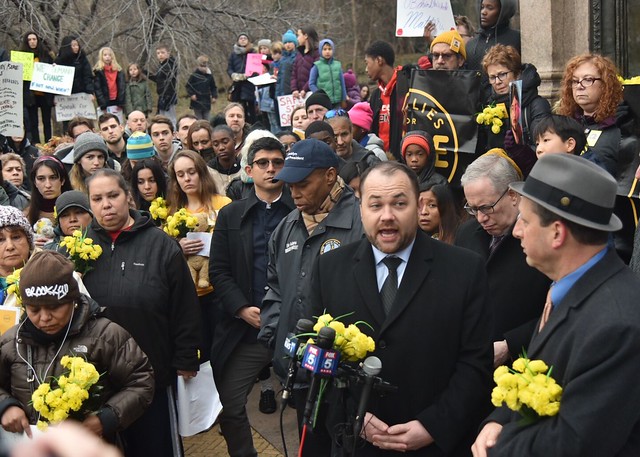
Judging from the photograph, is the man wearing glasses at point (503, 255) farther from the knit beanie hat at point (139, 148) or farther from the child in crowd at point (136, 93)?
the child in crowd at point (136, 93)

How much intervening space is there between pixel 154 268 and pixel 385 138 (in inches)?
175

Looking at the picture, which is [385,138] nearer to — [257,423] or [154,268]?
[257,423]

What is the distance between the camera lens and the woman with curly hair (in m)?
5.80

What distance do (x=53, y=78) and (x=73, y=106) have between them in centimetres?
121

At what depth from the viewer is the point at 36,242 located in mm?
6605

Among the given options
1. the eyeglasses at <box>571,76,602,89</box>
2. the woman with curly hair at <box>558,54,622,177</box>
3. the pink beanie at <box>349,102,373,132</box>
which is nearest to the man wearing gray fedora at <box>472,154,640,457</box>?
the woman with curly hair at <box>558,54,622,177</box>

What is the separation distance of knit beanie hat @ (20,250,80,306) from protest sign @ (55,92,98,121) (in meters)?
10.8

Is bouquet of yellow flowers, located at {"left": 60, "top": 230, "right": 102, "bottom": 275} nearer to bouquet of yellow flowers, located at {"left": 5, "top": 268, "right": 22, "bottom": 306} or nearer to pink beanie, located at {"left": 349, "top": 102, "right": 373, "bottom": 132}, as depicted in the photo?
bouquet of yellow flowers, located at {"left": 5, "top": 268, "right": 22, "bottom": 306}

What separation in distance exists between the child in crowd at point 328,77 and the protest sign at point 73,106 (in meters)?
4.03

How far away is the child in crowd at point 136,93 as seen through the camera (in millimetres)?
17109

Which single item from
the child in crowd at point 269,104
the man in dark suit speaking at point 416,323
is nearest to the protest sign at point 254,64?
the child in crowd at point 269,104

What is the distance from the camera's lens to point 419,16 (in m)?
8.96

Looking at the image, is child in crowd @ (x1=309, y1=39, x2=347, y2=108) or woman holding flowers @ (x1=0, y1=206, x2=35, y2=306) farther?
child in crowd @ (x1=309, y1=39, x2=347, y2=108)

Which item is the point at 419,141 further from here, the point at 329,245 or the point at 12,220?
the point at 12,220
